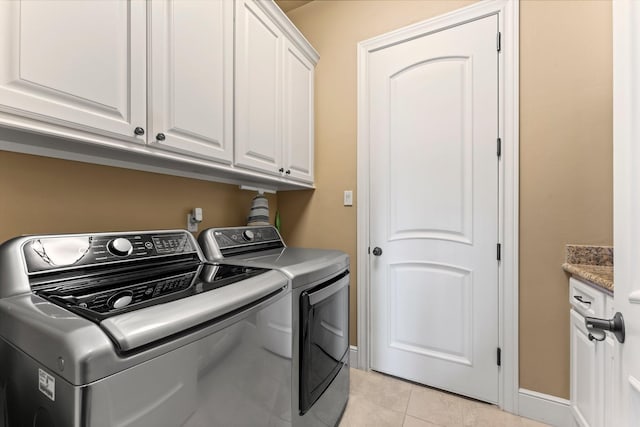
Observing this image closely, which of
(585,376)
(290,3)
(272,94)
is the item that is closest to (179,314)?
(272,94)

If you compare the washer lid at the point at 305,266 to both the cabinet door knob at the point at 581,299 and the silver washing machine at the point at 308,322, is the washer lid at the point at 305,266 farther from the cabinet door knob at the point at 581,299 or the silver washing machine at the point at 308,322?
the cabinet door knob at the point at 581,299

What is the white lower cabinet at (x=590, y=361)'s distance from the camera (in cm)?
103

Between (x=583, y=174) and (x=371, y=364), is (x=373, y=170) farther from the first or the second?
(x=371, y=364)

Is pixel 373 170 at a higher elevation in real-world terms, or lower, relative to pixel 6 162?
higher

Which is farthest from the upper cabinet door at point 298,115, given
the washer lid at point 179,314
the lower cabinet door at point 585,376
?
the lower cabinet door at point 585,376

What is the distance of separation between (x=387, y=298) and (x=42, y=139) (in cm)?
202

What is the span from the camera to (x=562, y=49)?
1.53 m

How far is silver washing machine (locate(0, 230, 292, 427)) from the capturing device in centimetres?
51

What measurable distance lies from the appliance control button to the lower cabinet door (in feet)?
5.56

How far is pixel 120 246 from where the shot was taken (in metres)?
1.03

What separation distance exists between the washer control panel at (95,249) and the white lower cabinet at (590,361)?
1.65 m

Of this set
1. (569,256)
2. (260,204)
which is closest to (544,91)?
(569,256)

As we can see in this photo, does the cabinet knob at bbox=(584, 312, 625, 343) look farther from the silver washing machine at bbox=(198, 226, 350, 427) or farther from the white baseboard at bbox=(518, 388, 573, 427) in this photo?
the white baseboard at bbox=(518, 388, 573, 427)

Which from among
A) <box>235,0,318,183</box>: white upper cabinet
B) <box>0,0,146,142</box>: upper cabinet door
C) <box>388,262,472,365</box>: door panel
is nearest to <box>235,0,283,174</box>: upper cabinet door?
<box>235,0,318,183</box>: white upper cabinet
